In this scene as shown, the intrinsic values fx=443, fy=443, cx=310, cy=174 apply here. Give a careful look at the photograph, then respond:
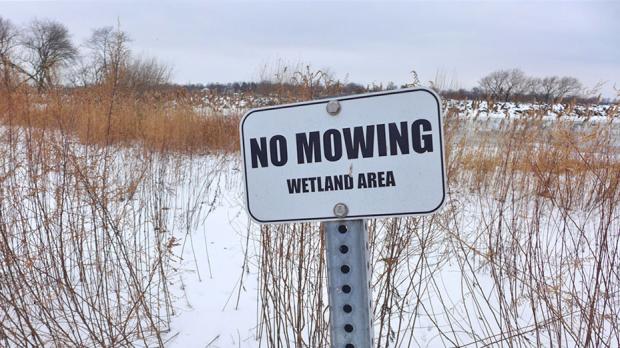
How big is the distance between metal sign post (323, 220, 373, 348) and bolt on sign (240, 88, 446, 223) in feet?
0.12

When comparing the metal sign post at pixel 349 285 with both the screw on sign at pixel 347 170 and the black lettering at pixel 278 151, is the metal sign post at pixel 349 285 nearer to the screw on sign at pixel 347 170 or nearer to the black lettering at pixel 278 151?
the screw on sign at pixel 347 170

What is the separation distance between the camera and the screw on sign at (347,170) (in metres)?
0.71

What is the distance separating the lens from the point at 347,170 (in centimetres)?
74

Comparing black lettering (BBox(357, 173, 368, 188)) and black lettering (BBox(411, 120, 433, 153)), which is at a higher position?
black lettering (BBox(411, 120, 433, 153))

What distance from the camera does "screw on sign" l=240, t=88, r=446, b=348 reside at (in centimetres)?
71

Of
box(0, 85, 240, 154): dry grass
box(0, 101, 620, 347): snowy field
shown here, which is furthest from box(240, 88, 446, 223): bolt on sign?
box(0, 85, 240, 154): dry grass

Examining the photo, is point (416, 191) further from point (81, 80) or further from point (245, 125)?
point (81, 80)

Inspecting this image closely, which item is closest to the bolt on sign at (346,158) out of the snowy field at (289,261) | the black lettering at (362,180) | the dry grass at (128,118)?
the black lettering at (362,180)

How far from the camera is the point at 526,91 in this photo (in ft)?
18.1

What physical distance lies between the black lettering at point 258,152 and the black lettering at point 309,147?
65mm

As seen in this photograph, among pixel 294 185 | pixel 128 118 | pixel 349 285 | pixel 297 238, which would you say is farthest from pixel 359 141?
pixel 128 118

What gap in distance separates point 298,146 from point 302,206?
104 millimetres

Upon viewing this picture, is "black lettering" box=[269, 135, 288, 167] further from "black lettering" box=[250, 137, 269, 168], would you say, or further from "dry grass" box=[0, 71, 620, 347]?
"dry grass" box=[0, 71, 620, 347]

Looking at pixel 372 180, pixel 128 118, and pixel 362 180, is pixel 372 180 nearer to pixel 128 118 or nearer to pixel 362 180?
pixel 362 180
